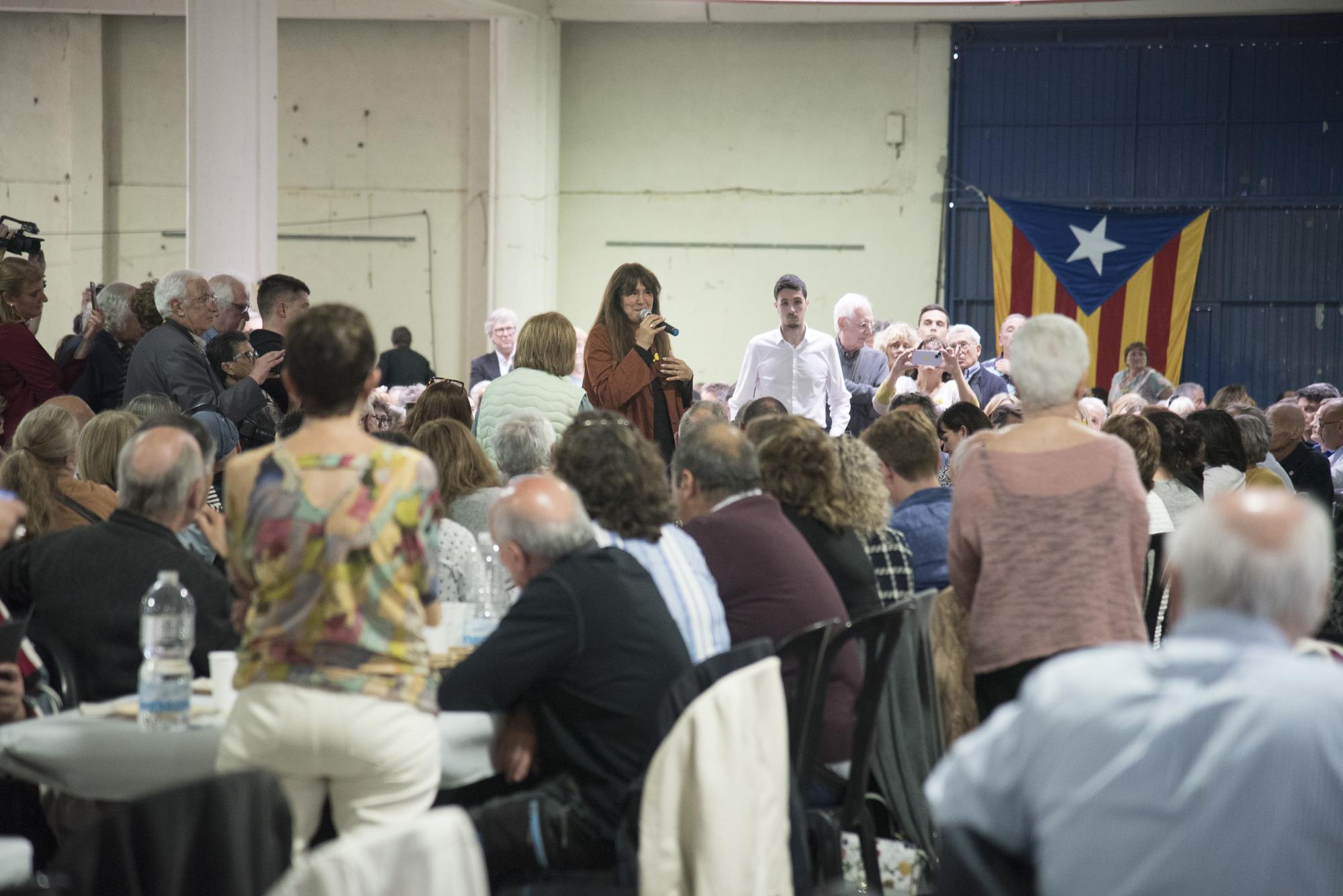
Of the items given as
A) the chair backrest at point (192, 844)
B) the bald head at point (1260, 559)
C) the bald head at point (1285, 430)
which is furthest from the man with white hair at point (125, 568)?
the bald head at point (1285, 430)

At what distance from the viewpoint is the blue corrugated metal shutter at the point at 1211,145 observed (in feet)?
40.6

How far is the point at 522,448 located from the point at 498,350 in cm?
588

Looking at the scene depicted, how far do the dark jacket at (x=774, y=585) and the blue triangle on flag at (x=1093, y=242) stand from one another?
986 cm

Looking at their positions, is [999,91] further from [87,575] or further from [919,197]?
[87,575]

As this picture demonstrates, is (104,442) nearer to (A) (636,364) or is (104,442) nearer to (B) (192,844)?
(A) (636,364)

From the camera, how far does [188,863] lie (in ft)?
5.66

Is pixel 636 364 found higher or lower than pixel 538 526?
higher

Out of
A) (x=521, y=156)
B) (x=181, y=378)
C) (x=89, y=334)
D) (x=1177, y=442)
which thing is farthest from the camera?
(x=521, y=156)

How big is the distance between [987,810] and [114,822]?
0.99 metres

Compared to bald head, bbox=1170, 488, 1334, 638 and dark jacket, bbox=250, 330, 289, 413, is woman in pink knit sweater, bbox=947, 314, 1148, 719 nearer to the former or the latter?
bald head, bbox=1170, 488, 1334, 638

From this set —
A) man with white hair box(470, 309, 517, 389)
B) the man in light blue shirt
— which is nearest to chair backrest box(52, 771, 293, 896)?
the man in light blue shirt

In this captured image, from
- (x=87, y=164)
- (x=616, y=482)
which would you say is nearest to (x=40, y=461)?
(x=616, y=482)

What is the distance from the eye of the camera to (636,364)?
5.88 m

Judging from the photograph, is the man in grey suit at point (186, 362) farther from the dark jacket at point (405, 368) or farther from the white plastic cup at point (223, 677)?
the dark jacket at point (405, 368)
